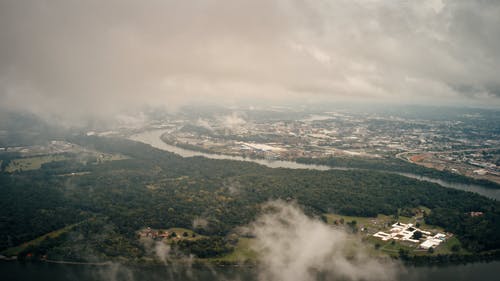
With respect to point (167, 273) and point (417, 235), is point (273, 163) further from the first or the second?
point (167, 273)

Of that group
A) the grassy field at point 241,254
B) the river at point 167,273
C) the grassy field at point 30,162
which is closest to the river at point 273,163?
the grassy field at point 30,162

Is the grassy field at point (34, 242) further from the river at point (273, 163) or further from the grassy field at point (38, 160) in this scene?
the river at point (273, 163)

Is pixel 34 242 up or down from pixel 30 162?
down

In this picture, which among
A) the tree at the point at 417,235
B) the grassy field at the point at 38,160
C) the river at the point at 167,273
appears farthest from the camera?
the grassy field at the point at 38,160

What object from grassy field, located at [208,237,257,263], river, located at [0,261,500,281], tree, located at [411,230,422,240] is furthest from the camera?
tree, located at [411,230,422,240]

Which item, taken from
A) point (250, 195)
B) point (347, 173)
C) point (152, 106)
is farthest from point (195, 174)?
point (152, 106)

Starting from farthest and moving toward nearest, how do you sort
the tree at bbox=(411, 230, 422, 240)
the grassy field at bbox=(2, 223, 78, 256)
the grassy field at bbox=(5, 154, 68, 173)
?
the grassy field at bbox=(5, 154, 68, 173) → the tree at bbox=(411, 230, 422, 240) → the grassy field at bbox=(2, 223, 78, 256)

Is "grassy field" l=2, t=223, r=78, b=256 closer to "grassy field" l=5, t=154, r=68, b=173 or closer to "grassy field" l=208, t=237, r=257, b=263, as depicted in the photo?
"grassy field" l=208, t=237, r=257, b=263

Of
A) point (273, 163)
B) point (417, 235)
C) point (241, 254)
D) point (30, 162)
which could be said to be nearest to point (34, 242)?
point (241, 254)

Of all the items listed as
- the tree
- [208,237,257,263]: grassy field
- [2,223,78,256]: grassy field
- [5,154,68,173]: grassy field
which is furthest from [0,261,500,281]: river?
[5,154,68,173]: grassy field
